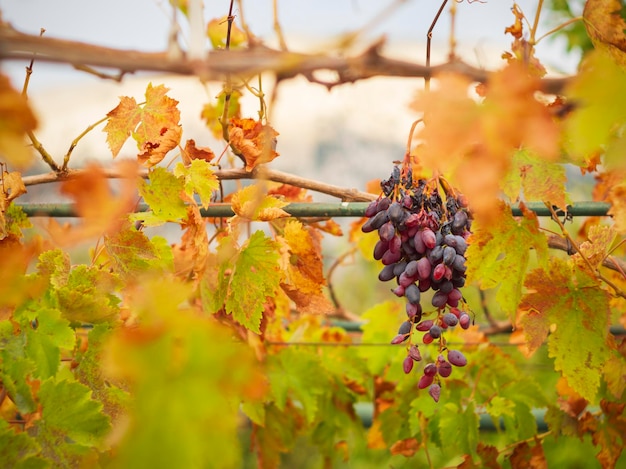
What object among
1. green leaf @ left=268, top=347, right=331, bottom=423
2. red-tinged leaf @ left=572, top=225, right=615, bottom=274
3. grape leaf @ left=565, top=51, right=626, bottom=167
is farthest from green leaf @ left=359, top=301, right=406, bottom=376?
grape leaf @ left=565, top=51, right=626, bottom=167

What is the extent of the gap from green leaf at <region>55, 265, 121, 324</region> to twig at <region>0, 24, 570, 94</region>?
18.9 inches

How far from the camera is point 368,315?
1494mm

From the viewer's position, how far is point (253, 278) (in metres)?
0.91

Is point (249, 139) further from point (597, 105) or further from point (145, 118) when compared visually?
point (597, 105)

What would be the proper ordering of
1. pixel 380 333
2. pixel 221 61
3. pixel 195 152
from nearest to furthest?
1. pixel 221 61
2. pixel 195 152
3. pixel 380 333

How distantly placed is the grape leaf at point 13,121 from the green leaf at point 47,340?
0.42 m

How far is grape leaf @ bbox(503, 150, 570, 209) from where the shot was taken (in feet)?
2.60

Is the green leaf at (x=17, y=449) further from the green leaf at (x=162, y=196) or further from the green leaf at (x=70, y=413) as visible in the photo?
the green leaf at (x=162, y=196)

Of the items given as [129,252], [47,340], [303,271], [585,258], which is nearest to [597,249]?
[585,258]

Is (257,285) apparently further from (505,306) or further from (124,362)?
(124,362)

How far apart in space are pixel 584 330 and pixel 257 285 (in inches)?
18.7

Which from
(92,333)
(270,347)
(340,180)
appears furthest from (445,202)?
(340,180)

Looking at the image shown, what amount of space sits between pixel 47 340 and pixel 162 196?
26cm

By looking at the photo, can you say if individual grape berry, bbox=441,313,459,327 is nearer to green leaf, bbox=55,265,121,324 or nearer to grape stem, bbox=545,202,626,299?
grape stem, bbox=545,202,626,299
